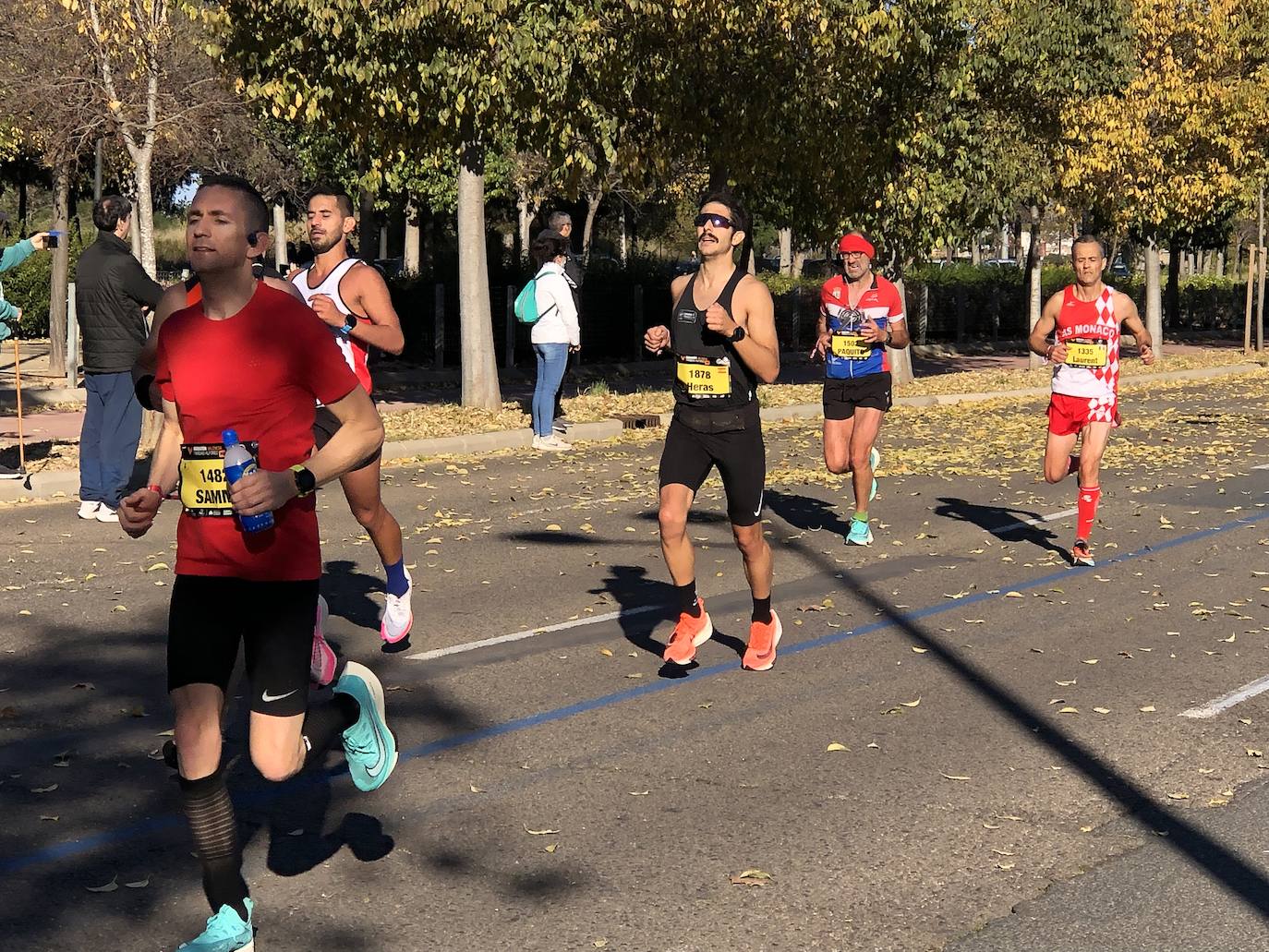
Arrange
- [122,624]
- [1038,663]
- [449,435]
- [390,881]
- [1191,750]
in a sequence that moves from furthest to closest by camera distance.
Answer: [449,435] → [122,624] → [1038,663] → [1191,750] → [390,881]

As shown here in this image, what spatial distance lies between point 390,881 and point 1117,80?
2506cm

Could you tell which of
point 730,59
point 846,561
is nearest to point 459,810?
point 846,561

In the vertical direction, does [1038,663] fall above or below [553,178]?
below

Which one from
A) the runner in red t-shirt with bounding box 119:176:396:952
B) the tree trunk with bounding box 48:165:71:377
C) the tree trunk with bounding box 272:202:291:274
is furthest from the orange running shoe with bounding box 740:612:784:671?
the tree trunk with bounding box 272:202:291:274

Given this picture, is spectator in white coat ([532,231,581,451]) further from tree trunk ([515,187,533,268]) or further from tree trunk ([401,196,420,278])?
tree trunk ([515,187,533,268])

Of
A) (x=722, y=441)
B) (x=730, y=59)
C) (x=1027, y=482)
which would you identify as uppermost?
(x=730, y=59)

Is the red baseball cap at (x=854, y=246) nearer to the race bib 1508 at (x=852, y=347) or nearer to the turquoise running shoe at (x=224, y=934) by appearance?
the race bib 1508 at (x=852, y=347)

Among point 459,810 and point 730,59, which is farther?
point 730,59

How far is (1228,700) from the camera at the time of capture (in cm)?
714

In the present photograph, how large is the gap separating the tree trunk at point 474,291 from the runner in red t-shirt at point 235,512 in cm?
1523

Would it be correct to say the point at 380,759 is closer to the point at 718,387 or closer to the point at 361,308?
the point at 718,387

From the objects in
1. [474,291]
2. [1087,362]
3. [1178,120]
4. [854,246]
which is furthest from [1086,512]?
[1178,120]

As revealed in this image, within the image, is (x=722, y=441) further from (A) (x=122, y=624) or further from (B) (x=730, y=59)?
(B) (x=730, y=59)

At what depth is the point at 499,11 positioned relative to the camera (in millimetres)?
A: 17344
